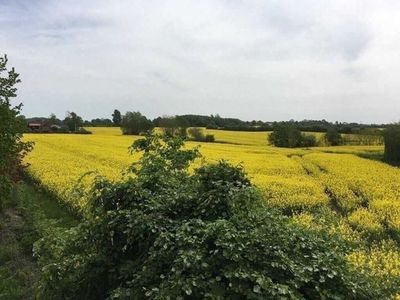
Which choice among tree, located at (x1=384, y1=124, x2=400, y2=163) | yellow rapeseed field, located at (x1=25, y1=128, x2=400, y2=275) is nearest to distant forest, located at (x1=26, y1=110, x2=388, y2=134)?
tree, located at (x1=384, y1=124, x2=400, y2=163)

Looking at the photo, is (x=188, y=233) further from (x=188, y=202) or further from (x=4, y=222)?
(x=4, y=222)

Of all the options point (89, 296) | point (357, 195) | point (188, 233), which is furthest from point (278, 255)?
point (357, 195)

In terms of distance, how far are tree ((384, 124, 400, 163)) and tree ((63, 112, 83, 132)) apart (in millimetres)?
59667

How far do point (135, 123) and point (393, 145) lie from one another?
150 feet

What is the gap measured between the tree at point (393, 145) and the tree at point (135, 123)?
139 ft

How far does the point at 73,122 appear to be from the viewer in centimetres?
9525

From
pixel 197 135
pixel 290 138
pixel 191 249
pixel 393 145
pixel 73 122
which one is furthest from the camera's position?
pixel 73 122

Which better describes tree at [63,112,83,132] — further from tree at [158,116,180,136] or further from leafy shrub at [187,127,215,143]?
leafy shrub at [187,127,215,143]

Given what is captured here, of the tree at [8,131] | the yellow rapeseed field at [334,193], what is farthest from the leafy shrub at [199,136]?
the tree at [8,131]

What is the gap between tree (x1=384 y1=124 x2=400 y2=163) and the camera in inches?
1887

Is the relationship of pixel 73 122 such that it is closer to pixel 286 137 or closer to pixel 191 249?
pixel 286 137

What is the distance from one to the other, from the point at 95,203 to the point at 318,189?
61.0 ft

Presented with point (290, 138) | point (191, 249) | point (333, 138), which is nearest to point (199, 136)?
point (290, 138)

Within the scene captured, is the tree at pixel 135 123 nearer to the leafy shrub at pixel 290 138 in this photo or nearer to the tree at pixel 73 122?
the tree at pixel 73 122
